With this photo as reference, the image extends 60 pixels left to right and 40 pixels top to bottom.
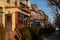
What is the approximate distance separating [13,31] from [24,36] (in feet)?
8.08

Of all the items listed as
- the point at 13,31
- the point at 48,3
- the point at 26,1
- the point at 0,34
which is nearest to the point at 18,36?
the point at 13,31

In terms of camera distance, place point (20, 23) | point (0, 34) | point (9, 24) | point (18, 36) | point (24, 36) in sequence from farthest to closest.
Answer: point (20, 23) → point (9, 24) → point (18, 36) → point (24, 36) → point (0, 34)

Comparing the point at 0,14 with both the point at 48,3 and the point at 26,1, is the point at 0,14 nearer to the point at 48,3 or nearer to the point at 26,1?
the point at 48,3

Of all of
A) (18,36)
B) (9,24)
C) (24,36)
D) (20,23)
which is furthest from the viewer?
(20,23)

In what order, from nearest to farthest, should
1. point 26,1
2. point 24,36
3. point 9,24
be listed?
1. point 24,36
2. point 9,24
3. point 26,1

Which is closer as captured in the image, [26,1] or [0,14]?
[0,14]

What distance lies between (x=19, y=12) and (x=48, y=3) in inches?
173

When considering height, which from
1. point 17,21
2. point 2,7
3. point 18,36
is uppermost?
point 2,7

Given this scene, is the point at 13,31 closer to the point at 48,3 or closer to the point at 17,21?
the point at 17,21

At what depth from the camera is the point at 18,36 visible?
27828 mm

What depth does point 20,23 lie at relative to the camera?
32.2 meters

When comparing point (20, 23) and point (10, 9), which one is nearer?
point (10, 9)

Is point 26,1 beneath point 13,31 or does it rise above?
above

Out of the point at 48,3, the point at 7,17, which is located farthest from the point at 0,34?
the point at 48,3
